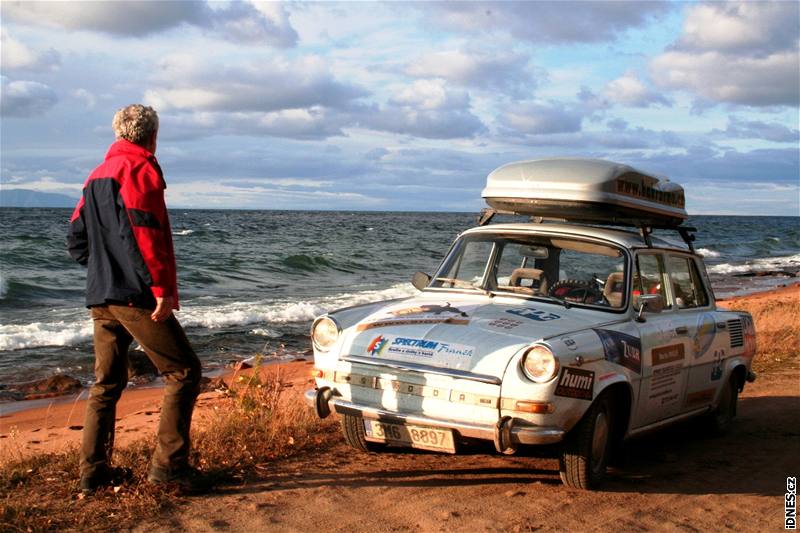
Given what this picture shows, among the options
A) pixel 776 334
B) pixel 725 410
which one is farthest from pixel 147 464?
pixel 776 334

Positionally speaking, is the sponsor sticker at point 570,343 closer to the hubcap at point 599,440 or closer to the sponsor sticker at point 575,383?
the sponsor sticker at point 575,383

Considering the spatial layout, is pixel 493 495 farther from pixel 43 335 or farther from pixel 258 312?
pixel 258 312

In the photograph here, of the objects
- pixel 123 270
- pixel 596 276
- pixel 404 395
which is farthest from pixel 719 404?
pixel 123 270

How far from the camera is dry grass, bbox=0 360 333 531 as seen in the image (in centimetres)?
517

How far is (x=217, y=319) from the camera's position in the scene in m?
18.3

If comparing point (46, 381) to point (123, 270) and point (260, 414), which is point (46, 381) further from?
point (123, 270)

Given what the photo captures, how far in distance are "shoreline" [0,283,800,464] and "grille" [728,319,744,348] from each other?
4.06 metres

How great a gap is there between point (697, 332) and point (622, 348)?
1485 millimetres

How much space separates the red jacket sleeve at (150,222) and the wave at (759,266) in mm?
33874

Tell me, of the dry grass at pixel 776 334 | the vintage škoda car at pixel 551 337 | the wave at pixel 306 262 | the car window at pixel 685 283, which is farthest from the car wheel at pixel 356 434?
the wave at pixel 306 262

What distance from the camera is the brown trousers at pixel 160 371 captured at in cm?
545

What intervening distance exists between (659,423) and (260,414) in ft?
10.1

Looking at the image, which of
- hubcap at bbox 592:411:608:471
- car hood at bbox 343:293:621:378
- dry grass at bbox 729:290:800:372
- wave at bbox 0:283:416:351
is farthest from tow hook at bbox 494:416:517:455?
wave at bbox 0:283:416:351

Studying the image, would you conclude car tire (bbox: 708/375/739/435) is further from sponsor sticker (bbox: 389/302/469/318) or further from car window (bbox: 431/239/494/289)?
sponsor sticker (bbox: 389/302/469/318)
